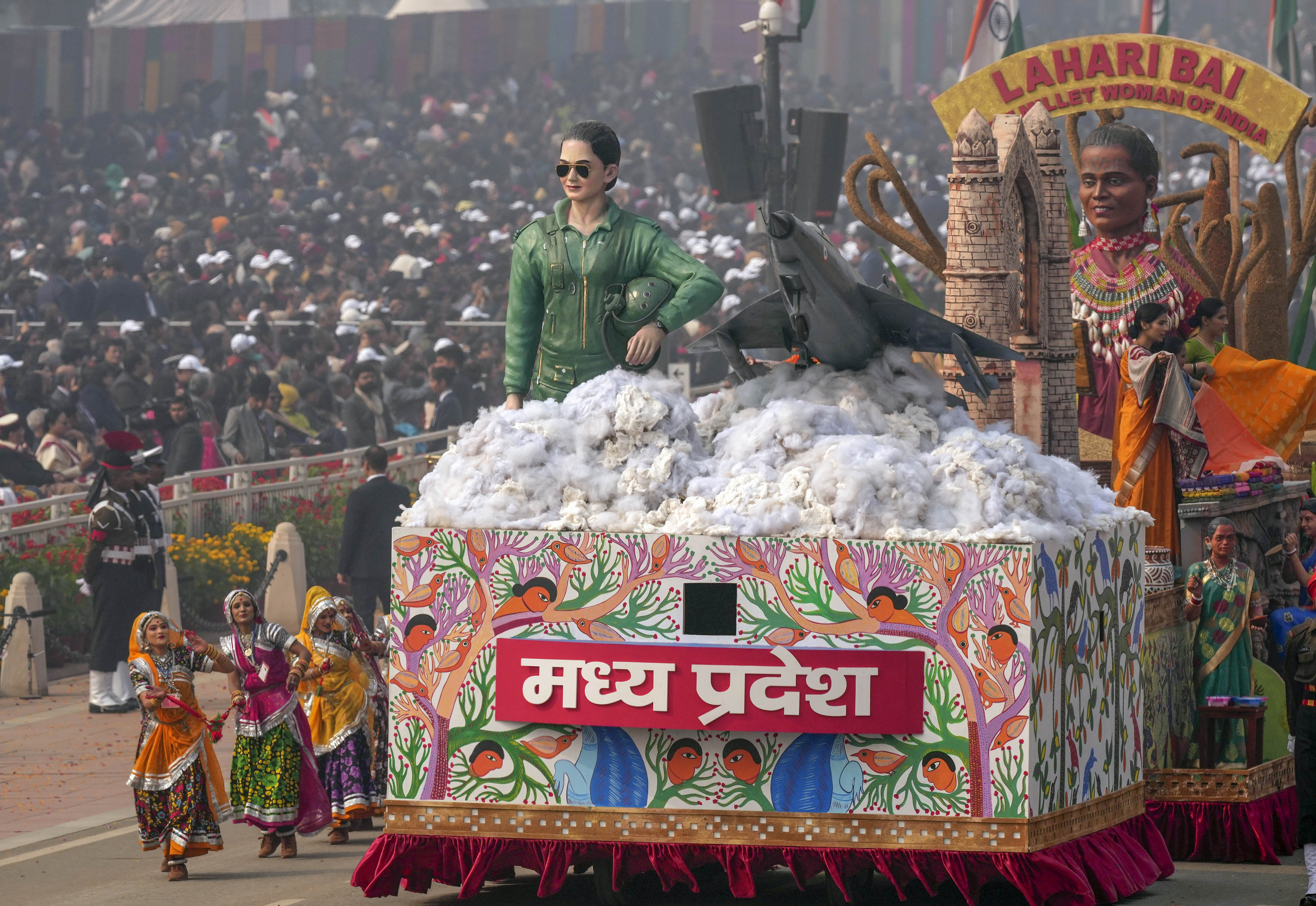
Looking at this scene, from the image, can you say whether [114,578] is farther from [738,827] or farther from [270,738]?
[738,827]

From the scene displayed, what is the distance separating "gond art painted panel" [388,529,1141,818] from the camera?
7.74 m

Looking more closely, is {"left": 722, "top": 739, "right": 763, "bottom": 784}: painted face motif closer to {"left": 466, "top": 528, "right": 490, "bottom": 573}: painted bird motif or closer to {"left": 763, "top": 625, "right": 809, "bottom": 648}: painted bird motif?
{"left": 763, "top": 625, "right": 809, "bottom": 648}: painted bird motif

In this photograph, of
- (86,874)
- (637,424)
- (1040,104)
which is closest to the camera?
(637,424)

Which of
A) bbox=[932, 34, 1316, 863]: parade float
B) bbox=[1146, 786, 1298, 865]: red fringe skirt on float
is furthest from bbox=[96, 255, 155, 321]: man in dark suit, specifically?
bbox=[1146, 786, 1298, 865]: red fringe skirt on float

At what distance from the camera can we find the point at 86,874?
981 centimetres

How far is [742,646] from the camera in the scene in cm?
786

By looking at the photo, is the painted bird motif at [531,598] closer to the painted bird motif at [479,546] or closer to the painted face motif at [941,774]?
the painted bird motif at [479,546]

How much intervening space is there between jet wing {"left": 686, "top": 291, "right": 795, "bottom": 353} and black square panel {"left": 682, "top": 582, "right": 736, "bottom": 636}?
160cm

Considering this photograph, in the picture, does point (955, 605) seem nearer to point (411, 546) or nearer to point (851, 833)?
point (851, 833)

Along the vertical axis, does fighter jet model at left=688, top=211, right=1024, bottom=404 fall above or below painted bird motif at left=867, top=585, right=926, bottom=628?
above

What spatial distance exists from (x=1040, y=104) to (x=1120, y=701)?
16.2 feet

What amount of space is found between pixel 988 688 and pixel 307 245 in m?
26.9

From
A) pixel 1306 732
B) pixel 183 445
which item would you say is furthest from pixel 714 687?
pixel 183 445

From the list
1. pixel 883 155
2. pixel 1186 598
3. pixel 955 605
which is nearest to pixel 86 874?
pixel 955 605
